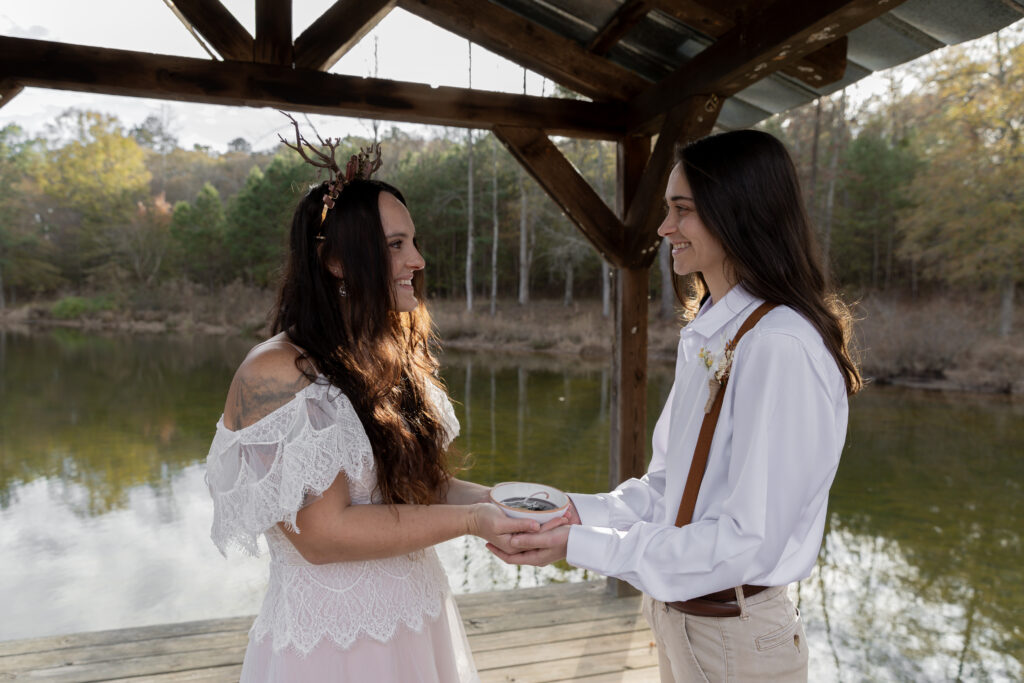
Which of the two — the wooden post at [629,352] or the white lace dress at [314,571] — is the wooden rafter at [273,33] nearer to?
the wooden post at [629,352]

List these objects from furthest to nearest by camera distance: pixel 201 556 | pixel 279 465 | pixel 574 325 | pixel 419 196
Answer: pixel 419 196
pixel 574 325
pixel 201 556
pixel 279 465

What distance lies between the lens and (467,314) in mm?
19422

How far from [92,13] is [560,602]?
177 inches

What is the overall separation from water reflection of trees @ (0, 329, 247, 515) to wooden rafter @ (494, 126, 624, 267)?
5375 millimetres

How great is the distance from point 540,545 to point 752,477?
512mm

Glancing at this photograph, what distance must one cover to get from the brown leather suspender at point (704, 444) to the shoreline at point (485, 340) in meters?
1.44

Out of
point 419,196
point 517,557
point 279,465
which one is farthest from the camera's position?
point 419,196

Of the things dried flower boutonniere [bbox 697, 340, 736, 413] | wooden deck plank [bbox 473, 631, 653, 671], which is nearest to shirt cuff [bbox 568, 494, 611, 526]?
dried flower boutonniere [bbox 697, 340, 736, 413]

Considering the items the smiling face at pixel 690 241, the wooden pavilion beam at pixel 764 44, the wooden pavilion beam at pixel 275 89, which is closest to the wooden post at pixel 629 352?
the wooden pavilion beam at pixel 275 89

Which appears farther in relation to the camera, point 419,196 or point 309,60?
point 419,196

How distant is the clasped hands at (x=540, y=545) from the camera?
1.48m

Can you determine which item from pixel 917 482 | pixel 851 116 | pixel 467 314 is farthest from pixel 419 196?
pixel 917 482

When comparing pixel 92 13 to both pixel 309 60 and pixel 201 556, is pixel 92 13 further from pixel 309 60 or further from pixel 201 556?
pixel 201 556

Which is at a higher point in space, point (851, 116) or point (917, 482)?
point (851, 116)
